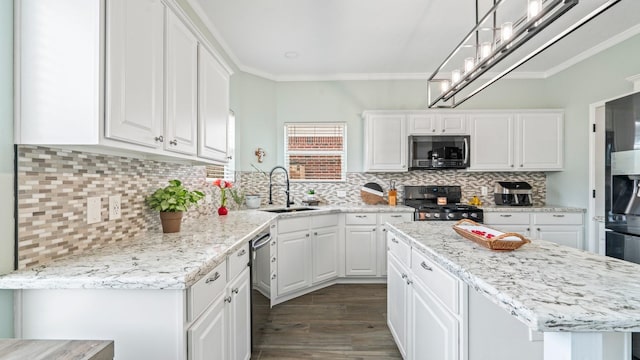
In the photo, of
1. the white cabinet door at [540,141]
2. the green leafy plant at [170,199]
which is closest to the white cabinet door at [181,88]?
the green leafy plant at [170,199]

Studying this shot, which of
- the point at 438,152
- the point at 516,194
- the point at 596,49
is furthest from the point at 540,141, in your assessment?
the point at 438,152

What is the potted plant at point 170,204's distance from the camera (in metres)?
1.87

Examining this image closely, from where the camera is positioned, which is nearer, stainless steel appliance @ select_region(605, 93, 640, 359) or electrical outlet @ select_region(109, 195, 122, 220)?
electrical outlet @ select_region(109, 195, 122, 220)

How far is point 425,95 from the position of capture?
416 cm

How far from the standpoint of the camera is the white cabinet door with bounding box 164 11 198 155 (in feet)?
5.15

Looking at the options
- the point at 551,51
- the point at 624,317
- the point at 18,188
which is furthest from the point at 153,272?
the point at 551,51

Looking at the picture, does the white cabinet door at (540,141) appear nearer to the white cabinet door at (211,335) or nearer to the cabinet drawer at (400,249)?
the cabinet drawer at (400,249)

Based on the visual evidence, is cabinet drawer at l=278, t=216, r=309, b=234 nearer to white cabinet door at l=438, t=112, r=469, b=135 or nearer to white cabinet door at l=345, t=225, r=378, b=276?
white cabinet door at l=345, t=225, r=378, b=276

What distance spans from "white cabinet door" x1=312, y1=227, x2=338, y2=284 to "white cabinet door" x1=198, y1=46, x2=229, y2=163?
4.93 ft

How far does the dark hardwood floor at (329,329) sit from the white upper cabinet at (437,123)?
212 cm

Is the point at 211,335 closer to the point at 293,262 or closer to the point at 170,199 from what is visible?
the point at 170,199

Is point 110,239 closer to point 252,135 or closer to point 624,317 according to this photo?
point 624,317

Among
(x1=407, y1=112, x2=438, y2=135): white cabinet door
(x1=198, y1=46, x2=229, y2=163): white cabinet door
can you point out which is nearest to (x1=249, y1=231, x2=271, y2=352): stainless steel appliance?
Result: (x1=198, y1=46, x2=229, y2=163): white cabinet door

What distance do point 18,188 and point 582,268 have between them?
213cm
